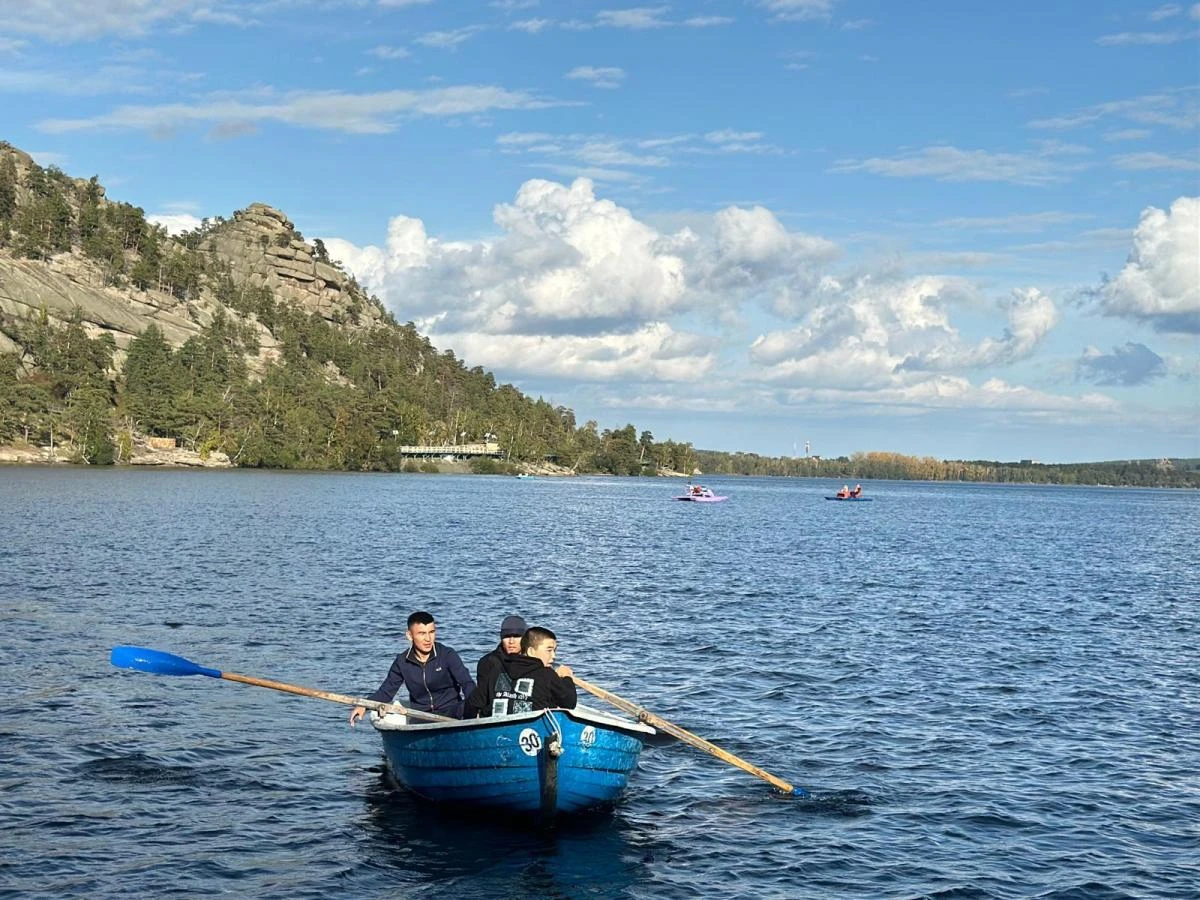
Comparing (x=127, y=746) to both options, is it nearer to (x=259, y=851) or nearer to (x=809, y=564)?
(x=259, y=851)

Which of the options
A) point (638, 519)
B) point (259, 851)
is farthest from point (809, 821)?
point (638, 519)

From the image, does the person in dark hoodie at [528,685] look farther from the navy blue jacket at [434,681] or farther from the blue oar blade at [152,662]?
the blue oar blade at [152,662]

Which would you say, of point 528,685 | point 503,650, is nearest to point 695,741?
point 528,685

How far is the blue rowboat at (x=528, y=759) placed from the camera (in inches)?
679

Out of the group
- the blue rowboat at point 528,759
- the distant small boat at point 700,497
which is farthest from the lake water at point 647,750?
the distant small boat at point 700,497

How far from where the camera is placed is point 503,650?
61.9 ft

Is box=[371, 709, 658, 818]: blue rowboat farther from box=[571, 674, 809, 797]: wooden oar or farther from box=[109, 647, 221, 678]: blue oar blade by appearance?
box=[109, 647, 221, 678]: blue oar blade

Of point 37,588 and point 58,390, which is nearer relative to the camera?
point 37,588

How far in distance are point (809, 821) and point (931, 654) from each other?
19395 millimetres

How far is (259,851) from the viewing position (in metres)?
16.9

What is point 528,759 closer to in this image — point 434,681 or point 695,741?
point 695,741

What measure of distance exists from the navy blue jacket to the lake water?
5.34 ft

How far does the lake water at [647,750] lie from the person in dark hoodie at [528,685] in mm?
1983

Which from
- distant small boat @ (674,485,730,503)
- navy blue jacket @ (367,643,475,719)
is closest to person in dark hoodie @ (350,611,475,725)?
navy blue jacket @ (367,643,475,719)
